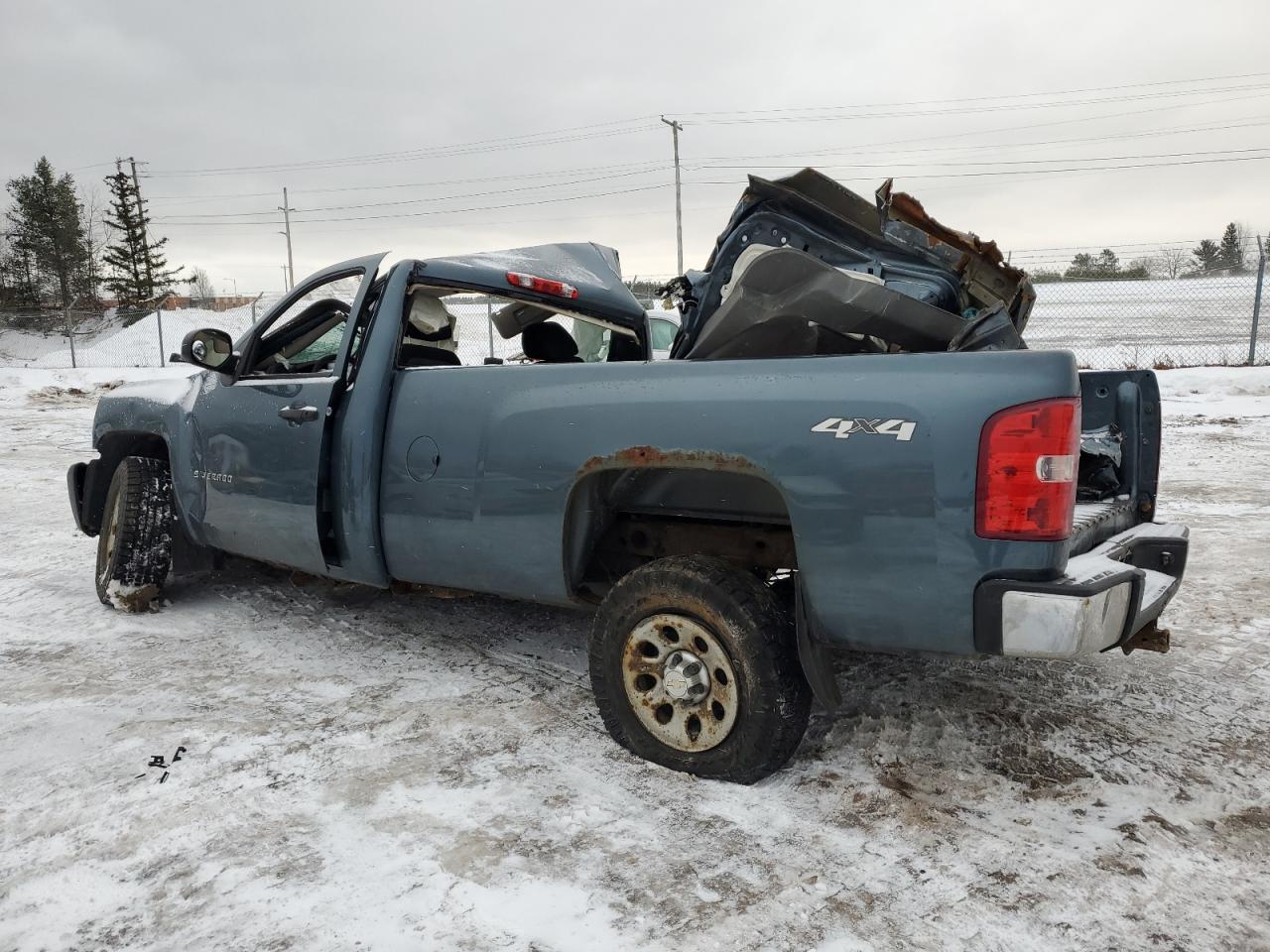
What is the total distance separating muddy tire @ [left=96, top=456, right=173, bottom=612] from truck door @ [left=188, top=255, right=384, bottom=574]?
356 millimetres

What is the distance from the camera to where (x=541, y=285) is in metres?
4.07

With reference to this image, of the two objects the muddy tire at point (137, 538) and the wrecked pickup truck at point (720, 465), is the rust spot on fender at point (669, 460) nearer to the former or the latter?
the wrecked pickup truck at point (720, 465)

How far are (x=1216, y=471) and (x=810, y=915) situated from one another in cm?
→ 775

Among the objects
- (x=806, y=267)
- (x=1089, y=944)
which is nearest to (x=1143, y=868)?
(x=1089, y=944)

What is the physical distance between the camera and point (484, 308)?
475 centimetres

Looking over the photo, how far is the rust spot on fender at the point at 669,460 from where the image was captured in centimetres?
261

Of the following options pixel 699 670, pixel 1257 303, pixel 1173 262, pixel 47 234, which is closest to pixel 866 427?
pixel 699 670

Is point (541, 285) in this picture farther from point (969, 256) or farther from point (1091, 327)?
point (1091, 327)

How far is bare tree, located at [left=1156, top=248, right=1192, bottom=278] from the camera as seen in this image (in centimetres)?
2071

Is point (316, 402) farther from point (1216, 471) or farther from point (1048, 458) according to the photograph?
point (1216, 471)

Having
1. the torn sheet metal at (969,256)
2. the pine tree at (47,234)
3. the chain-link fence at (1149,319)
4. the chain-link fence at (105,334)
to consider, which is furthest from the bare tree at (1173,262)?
the pine tree at (47,234)

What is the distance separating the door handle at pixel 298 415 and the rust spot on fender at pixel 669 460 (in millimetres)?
1424

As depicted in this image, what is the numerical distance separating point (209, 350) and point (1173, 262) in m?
27.4

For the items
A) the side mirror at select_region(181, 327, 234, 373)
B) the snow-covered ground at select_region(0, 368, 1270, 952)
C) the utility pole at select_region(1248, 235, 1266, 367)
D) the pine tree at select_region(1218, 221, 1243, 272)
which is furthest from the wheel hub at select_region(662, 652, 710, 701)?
the pine tree at select_region(1218, 221, 1243, 272)
